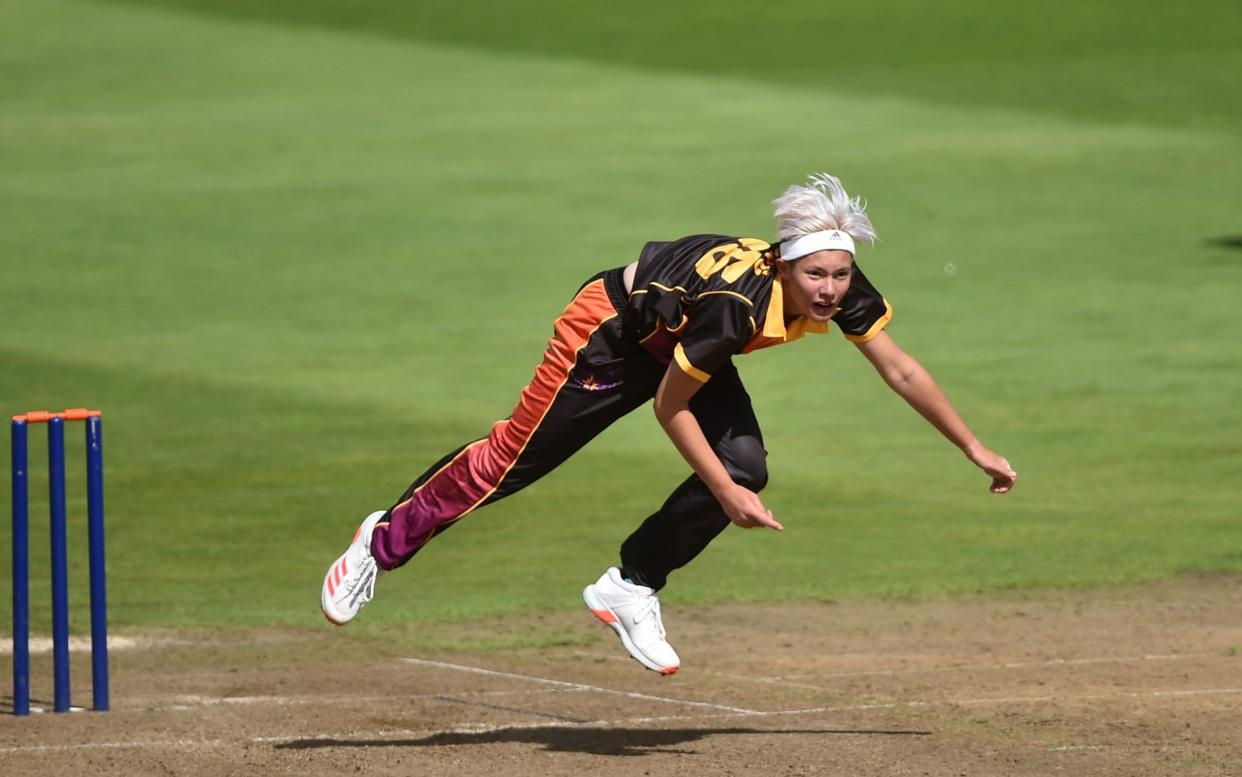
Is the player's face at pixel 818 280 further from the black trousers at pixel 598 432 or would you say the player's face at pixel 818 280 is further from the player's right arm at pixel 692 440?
the black trousers at pixel 598 432

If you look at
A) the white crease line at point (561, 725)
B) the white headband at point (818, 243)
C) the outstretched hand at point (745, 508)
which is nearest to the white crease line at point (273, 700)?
the white crease line at point (561, 725)

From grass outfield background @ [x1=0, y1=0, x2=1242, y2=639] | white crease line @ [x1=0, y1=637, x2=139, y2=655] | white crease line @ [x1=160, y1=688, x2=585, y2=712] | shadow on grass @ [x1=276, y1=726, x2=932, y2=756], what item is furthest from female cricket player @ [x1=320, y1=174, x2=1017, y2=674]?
grass outfield background @ [x1=0, y1=0, x2=1242, y2=639]

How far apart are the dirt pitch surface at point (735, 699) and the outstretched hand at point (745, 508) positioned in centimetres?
101

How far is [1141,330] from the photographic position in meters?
16.9

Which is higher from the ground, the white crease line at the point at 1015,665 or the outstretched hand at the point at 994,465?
the outstretched hand at the point at 994,465

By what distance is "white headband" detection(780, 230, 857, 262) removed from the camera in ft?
22.1

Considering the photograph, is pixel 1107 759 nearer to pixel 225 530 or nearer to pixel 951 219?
pixel 225 530

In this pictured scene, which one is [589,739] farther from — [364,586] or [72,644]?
[72,644]

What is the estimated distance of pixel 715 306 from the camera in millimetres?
6688

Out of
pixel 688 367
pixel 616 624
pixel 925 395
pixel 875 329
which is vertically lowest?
pixel 616 624

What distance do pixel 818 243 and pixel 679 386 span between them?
2.26 ft

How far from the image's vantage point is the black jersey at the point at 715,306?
6.66 m

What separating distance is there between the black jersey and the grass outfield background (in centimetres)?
367

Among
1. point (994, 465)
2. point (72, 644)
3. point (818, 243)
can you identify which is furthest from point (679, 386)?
point (72, 644)
